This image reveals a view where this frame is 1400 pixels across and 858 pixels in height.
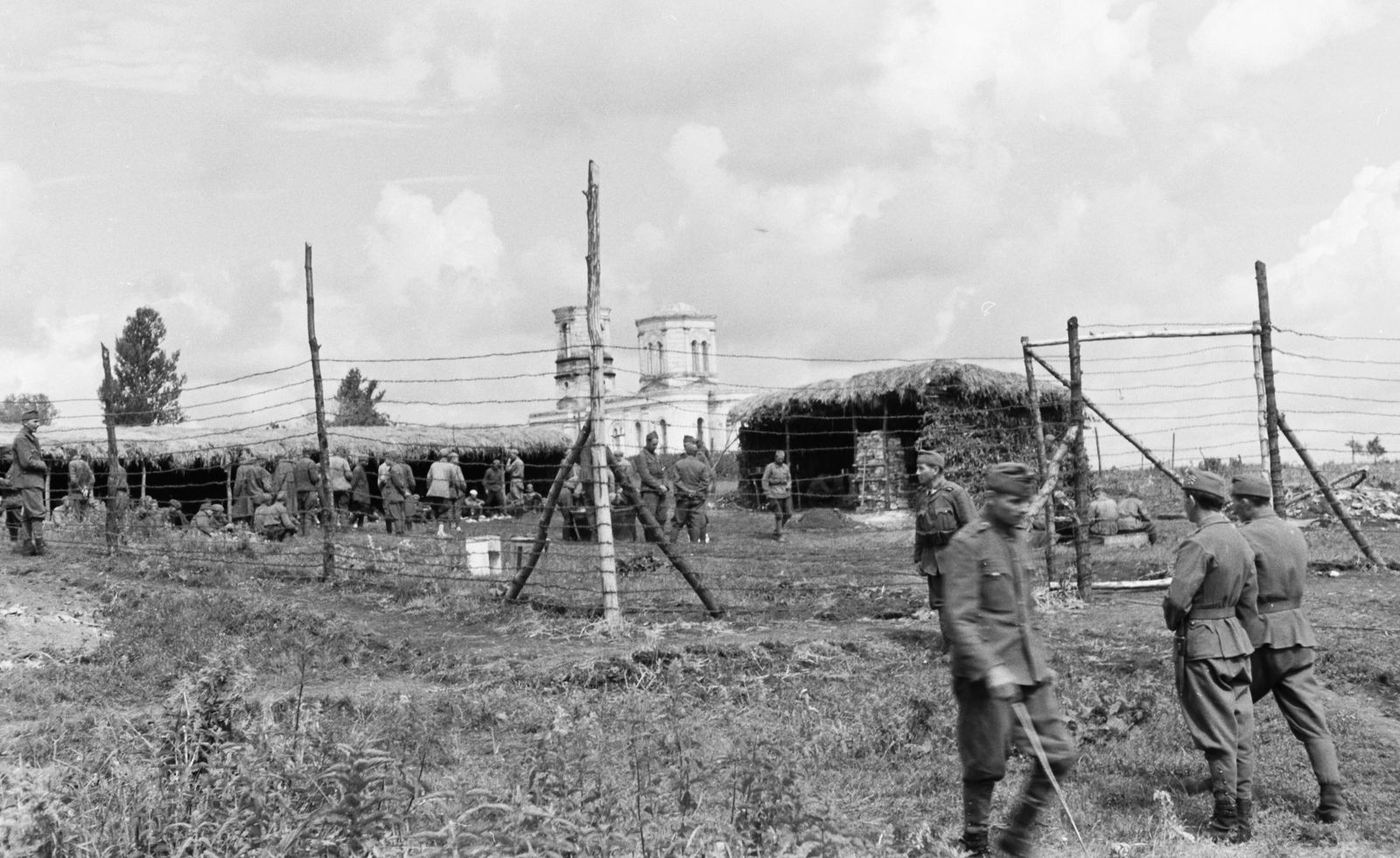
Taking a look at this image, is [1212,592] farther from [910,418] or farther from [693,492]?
[910,418]

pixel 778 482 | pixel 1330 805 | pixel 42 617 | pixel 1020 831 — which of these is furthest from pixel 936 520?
pixel 778 482

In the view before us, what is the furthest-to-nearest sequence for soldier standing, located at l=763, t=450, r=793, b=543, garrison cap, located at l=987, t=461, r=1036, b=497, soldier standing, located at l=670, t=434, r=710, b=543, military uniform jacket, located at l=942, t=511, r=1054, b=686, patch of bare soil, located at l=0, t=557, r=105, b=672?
soldier standing, located at l=763, t=450, r=793, b=543, soldier standing, located at l=670, t=434, r=710, b=543, patch of bare soil, located at l=0, t=557, r=105, b=672, garrison cap, located at l=987, t=461, r=1036, b=497, military uniform jacket, located at l=942, t=511, r=1054, b=686

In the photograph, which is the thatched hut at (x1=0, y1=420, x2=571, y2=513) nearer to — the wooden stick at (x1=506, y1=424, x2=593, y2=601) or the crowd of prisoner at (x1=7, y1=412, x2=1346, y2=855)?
the wooden stick at (x1=506, y1=424, x2=593, y2=601)

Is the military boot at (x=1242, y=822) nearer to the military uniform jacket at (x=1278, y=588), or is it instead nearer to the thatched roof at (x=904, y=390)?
the military uniform jacket at (x=1278, y=588)

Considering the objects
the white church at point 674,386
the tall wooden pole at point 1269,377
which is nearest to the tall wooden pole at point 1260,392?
the tall wooden pole at point 1269,377

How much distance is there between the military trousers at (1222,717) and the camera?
5.99 m

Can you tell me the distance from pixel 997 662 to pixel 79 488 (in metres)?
17.4

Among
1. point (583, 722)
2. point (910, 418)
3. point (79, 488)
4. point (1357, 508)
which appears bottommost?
point (583, 722)

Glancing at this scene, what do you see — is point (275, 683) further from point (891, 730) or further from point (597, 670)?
point (891, 730)

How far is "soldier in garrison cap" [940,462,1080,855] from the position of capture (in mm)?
5312

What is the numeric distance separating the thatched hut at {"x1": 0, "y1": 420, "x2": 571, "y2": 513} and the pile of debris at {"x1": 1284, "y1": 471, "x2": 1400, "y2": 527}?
12.5m

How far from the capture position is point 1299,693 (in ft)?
20.8

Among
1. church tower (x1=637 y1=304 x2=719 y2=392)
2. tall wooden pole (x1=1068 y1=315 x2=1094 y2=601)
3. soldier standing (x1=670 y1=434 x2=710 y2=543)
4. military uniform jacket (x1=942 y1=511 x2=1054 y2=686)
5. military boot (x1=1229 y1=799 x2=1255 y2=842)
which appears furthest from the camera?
church tower (x1=637 y1=304 x2=719 y2=392)

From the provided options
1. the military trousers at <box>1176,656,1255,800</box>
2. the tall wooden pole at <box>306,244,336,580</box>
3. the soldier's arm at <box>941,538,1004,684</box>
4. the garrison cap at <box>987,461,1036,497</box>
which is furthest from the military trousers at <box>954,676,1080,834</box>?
the tall wooden pole at <box>306,244,336,580</box>
